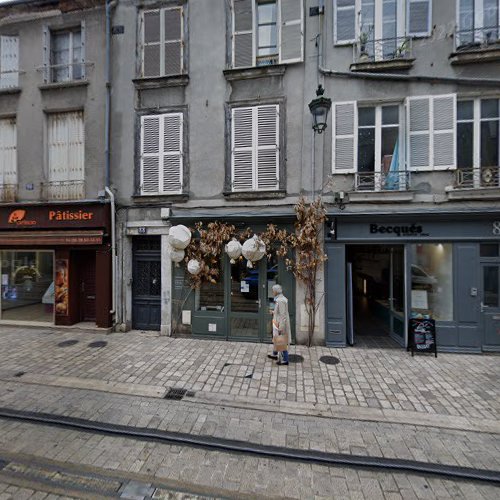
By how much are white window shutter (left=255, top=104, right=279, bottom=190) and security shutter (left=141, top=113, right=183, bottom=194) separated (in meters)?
2.23

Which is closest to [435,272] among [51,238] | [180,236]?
[180,236]

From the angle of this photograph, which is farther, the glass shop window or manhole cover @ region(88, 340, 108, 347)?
manhole cover @ region(88, 340, 108, 347)

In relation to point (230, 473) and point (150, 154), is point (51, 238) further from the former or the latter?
point (230, 473)

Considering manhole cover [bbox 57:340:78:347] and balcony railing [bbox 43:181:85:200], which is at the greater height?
balcony railing [bbox 43:181:85:200]

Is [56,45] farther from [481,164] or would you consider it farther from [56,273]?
[481,164]

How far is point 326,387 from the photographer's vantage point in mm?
5152

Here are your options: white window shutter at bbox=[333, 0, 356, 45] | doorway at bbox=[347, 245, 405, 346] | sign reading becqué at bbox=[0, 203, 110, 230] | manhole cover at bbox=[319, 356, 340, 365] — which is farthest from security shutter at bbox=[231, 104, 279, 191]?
manhole cover at bbox=[319, 356, 340, 365]

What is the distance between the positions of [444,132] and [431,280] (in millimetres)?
3647

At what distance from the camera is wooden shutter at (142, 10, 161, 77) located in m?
8.29

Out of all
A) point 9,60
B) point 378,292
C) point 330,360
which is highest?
point 9,60

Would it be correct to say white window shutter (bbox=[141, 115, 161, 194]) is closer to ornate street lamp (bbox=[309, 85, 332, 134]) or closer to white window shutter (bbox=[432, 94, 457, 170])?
ornate street lamp (bbox=[309, 85, 332, 134])

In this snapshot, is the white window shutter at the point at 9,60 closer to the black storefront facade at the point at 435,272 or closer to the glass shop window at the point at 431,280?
the black storefront facade at the point at 435,272

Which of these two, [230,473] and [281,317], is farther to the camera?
[281,317]

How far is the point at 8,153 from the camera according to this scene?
30.2 ft
